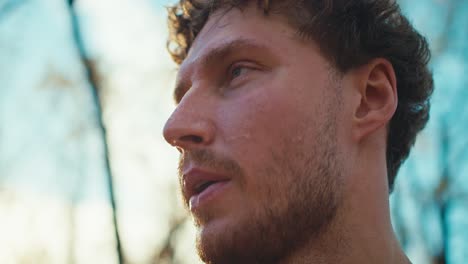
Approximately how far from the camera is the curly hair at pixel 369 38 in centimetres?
278

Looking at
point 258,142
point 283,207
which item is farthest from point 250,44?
point 283,207

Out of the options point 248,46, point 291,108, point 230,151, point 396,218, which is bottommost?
point 396,218

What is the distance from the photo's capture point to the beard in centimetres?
230

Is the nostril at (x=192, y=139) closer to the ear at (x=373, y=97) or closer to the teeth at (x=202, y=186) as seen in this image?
the teeth at (x=202, y=186)

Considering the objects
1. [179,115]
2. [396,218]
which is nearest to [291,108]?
[179,115]

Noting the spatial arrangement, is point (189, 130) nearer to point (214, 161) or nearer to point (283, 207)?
point (214, 161)

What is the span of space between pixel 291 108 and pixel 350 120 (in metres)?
0.31

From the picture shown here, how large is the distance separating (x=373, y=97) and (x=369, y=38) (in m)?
0.34

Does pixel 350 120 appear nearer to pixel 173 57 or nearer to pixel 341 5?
pixel 341 5

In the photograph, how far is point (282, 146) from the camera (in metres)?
2.42

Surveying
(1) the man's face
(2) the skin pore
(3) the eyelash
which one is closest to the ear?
(2) the skin pore

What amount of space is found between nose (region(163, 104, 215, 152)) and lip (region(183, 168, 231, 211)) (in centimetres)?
11

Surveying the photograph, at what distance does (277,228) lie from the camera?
2.33 m

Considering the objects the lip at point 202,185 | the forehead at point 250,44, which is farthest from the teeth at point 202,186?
the forehead at point 250,44
